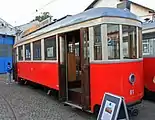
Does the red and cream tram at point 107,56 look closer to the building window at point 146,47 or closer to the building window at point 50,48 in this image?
the building window at point 50,48

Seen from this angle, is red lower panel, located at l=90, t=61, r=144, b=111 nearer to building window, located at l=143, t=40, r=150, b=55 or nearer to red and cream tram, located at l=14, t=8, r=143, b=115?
red and cream tram, located at l=14, t=8, r=143, b=115

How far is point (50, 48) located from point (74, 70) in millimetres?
1298

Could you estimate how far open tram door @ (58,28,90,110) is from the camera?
7320mm

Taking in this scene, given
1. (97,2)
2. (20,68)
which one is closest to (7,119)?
(20,68)

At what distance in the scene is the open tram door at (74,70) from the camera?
24.0 ft

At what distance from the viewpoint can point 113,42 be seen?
698 cm

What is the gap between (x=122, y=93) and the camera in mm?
6875

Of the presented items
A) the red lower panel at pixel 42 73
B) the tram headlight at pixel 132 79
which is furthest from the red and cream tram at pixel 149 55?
the red lower panel at pixel 42 73

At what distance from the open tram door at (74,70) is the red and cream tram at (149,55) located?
2.33 meters

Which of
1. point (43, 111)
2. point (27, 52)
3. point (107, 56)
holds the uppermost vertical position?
point (27, 52)

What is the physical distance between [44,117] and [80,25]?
109 inches

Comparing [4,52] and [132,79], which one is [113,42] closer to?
[132,79]

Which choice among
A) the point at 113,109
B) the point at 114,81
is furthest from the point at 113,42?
the point at 113,109

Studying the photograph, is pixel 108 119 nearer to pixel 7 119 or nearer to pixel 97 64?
pixel 97 64
